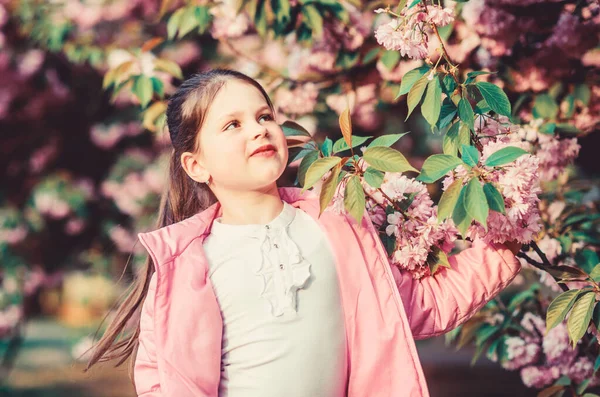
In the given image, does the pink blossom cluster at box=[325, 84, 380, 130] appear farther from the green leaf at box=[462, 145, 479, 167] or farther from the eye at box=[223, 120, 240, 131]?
the green leaf at box=[462, 145, 479, 167]

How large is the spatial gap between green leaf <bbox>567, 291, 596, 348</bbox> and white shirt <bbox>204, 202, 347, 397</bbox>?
1.27ft

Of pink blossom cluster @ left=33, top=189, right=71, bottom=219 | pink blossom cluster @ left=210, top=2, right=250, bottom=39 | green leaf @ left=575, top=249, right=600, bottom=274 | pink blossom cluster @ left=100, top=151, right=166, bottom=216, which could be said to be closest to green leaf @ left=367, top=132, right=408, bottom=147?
green leaf @ left=575, top=249, right=600, bottom=274

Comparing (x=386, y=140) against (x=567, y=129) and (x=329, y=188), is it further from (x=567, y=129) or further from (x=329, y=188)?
(x=567, y=129)

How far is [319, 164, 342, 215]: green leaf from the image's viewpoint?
119cm

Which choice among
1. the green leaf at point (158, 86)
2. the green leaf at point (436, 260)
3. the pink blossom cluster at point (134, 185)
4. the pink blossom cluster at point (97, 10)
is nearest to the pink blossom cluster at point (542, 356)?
the green leaf at point (436, 260)

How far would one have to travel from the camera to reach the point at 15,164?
13.4ft

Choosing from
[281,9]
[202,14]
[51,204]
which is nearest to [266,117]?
[281,9]

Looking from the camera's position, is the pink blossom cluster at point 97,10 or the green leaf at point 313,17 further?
the pink blossom cluster at point 97,10

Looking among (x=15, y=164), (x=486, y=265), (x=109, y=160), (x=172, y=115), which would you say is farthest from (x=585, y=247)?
(x=15, y=164)

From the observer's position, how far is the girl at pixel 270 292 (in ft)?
4.27

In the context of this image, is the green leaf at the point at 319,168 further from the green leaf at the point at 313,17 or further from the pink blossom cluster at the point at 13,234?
the pink blossom cluster at the point at 13,234

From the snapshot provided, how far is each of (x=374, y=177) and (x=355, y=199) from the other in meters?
0.05

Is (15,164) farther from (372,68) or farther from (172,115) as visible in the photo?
(172,115)

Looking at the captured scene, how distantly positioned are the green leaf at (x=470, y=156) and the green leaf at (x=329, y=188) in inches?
7.7
